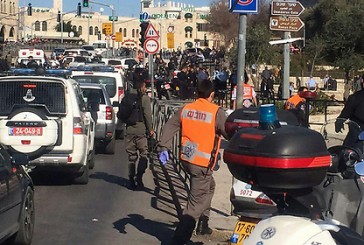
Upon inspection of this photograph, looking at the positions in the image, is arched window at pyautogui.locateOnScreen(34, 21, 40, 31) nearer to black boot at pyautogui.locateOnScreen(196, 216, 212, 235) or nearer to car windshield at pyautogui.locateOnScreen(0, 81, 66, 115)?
car windshield at pyautogui.locateOnScreen(0, 81, 66, 115)

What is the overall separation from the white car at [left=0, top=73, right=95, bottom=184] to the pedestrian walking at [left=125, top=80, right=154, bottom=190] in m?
0.78

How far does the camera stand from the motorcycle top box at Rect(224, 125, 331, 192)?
3.94 metres

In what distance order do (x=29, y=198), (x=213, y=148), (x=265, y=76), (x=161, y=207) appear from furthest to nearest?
(x=265, y=76) < (x=161, y=207) < (x=29, y=198) < (x=213, y=148)

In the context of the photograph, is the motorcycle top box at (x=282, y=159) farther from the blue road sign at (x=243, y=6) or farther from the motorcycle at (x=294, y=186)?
the blue road sign at (x=243, y=6)

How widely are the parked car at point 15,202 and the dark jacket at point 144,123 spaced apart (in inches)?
169

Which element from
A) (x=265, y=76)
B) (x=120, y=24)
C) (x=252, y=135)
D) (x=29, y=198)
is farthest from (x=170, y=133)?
(x=120, y=24)

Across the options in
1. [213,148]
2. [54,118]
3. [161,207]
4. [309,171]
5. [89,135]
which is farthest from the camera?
[89,135]

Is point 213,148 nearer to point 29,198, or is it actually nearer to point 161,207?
point 29,198

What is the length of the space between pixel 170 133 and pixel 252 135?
13.3 ft

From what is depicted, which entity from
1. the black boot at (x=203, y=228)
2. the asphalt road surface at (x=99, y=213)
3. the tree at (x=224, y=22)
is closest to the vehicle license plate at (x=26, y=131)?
the asphalt road surface at (x=99, y=213)

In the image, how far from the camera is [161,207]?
11641 mm

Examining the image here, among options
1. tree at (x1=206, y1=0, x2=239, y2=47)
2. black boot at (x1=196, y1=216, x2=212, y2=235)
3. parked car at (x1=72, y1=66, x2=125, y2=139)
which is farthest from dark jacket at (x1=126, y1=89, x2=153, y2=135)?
tree at (x1=206, y1=0, x2=239, y2=47)

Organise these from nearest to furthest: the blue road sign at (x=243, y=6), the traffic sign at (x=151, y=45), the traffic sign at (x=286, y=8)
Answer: the blue road sign at (x=243, y=6), the traffic sign at (x=286, y=8), the traffic sign at (x=151, y=45)

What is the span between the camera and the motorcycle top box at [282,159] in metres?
3.94
